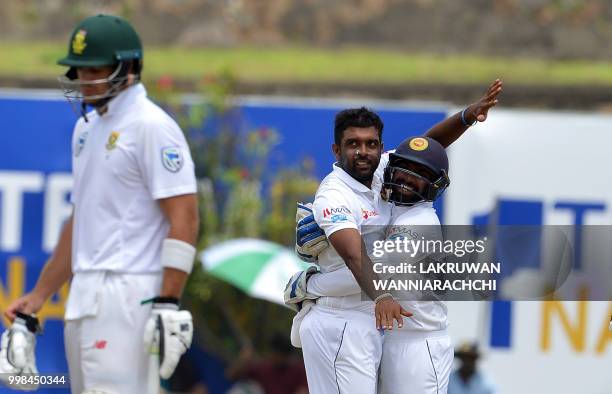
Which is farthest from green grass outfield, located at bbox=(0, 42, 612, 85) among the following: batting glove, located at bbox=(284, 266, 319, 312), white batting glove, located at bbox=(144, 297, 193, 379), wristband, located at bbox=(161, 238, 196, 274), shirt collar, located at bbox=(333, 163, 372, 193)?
shirt collar, located at bbox=(333, 163, 372, 193)

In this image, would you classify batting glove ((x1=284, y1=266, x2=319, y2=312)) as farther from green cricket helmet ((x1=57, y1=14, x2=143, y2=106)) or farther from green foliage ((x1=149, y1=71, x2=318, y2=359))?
green foliage ((x1=149, y1=71, x2=318, y2=359))

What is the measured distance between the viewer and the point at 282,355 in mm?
10227

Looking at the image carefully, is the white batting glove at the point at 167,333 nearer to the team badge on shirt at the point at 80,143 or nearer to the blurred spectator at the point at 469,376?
the team badge on shirt at the point at 80,143

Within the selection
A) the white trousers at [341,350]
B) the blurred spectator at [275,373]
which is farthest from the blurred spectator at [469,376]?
the white trousers at [341,350]

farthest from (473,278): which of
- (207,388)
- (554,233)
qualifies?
(207,388)

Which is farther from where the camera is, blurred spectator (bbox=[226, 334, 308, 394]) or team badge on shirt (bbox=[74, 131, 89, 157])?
blurred spectator (bbox=[226, 334, 308, 394])

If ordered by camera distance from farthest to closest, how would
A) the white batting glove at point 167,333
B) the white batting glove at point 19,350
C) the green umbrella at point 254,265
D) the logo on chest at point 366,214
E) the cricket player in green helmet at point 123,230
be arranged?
1. the green umbrella at point 254,265
2. the white batting glove at point 19,350
3. the cricket player in green helmet at point 123,230
4. the white batting glove at point 167,333
5. the logo on chest at point 366,214

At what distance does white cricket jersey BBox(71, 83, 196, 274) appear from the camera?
224 inches

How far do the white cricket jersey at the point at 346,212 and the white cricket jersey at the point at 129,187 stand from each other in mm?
744

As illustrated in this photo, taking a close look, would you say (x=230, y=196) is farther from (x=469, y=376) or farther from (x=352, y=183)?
(x=352, y=183)

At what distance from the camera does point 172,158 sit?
18.7 ft

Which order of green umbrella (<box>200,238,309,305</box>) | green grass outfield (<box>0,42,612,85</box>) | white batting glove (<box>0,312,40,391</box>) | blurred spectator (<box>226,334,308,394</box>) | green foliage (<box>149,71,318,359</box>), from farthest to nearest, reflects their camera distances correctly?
1. green grass outfield (<box>0,42,612,85</box>)
2. green foliage (<box>149,71,318,359</box>)
3. blurred spectator (<box>226,334,308,394</box>)
4. green umbrella (<box>200,238,309,305</box>)
5. white batting glove (<box>0,312,40,391</box>)

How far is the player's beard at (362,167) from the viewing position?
17.3 feet

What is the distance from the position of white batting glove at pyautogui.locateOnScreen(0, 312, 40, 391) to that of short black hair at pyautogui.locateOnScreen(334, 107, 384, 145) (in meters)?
1.65
